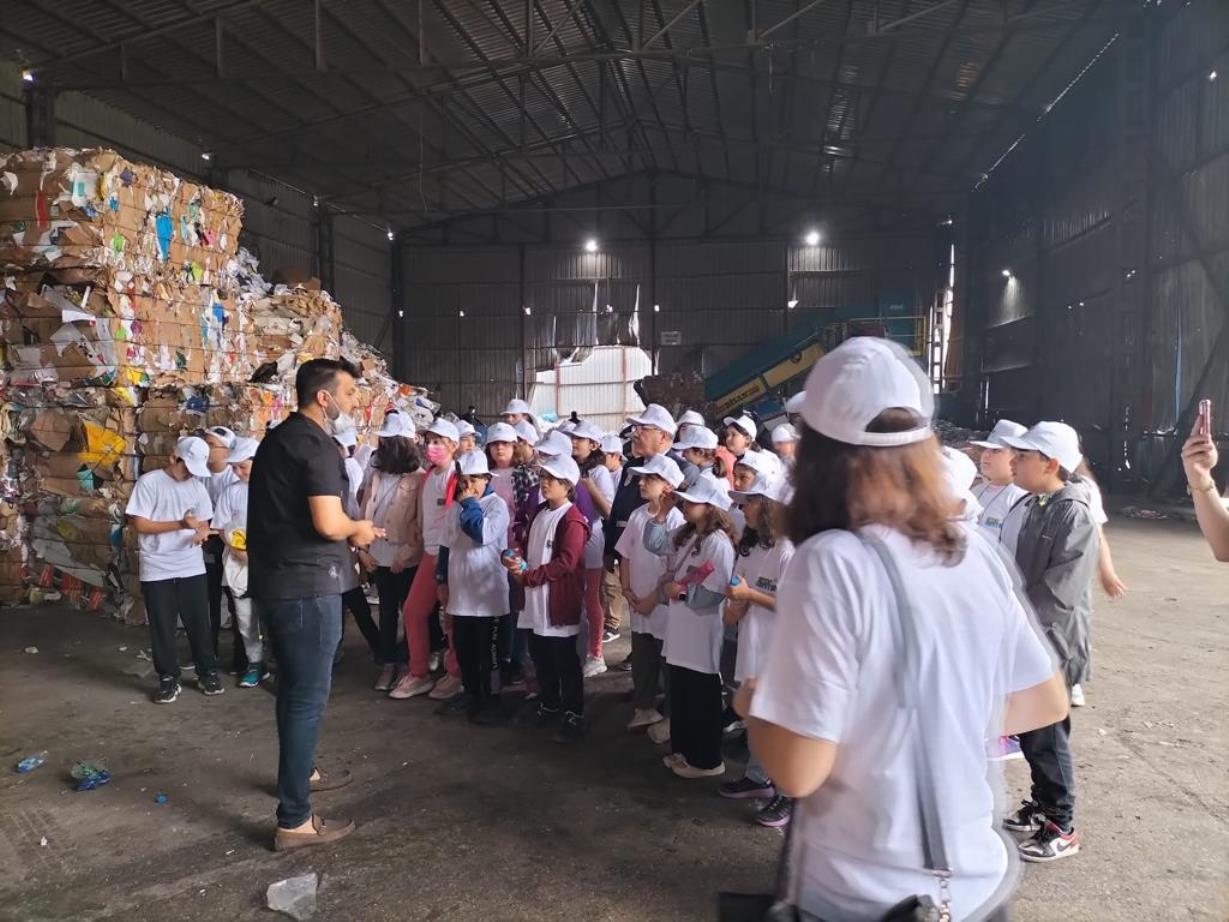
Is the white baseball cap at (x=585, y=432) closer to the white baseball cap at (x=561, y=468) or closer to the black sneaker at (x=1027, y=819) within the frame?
the white baseball cap at (x=561, y=468)

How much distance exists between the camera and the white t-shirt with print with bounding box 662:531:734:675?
3684mm

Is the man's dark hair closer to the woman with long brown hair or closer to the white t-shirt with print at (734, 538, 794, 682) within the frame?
the white t-shirt with print at (734, 538, 794, 682)

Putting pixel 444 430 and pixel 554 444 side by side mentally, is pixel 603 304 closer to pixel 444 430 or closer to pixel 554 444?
pixel 554 444

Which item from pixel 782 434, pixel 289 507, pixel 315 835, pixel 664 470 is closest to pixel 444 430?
pixel 664 470

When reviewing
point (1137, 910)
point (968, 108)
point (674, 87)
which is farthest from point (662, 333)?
point (1137, 910)

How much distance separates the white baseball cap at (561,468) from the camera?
4297 mm

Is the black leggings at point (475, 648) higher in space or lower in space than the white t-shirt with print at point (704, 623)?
lower

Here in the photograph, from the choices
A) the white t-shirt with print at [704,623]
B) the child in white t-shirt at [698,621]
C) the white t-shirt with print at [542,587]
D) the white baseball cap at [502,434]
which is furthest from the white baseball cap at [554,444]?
the white t-shirt with print at [704,623]

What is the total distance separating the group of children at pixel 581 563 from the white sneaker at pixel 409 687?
0.01 m

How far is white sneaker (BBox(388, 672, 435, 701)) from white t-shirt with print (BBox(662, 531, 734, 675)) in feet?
6.74

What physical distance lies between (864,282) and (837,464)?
22.9 metres

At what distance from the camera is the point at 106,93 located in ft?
43.9

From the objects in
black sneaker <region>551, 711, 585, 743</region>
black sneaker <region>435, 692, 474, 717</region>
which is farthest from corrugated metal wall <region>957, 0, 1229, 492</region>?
A: black sneaker <region>435, 692, 474, 717</region>

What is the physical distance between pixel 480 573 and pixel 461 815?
4.49ft
